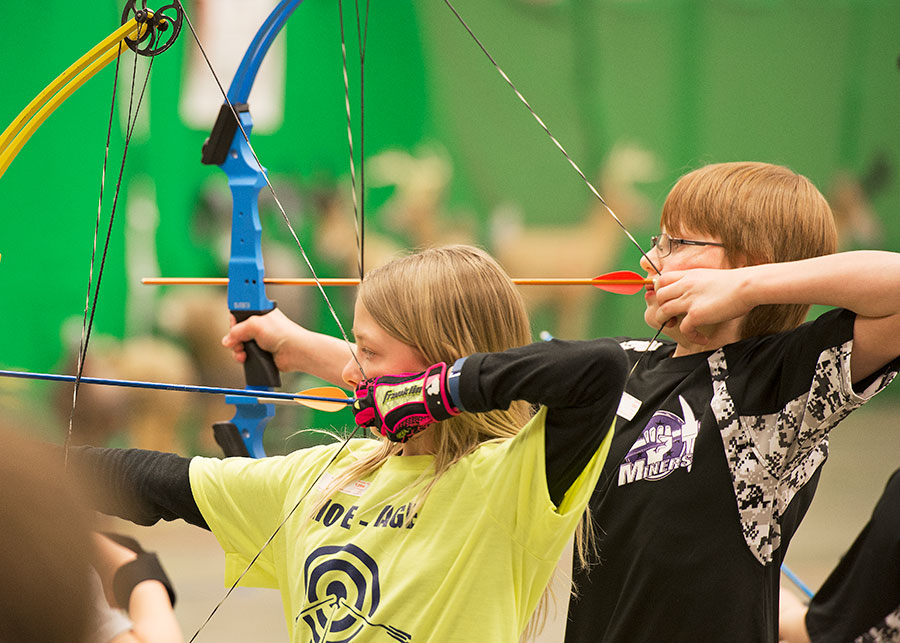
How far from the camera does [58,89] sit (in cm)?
147

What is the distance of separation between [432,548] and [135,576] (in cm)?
28

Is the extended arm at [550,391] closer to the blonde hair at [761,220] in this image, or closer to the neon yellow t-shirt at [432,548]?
the neon yellow t-shirt at [432,548]

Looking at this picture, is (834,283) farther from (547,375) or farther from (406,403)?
(406,403)

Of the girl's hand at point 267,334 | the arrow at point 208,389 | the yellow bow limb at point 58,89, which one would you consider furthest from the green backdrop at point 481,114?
the arrow at point 208,389

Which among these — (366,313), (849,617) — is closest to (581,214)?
(849,617)

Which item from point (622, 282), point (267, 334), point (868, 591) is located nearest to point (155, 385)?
point (267, 334)

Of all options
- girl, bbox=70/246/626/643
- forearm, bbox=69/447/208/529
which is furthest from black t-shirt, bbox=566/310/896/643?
forearm, bbox=69/447/208/529

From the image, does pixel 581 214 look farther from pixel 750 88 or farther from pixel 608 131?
pixel 750 88

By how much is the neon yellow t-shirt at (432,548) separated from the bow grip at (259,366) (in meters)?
0.61

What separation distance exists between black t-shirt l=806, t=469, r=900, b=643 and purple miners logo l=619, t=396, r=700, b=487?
0.44 metres

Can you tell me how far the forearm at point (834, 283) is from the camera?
1076mm

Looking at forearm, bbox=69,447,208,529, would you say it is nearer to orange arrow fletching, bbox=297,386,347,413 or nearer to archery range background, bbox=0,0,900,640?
orange arrow fletching, bbox=297,386,347,413

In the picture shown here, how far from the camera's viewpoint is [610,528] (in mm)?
1265

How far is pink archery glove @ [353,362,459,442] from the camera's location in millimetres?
968
